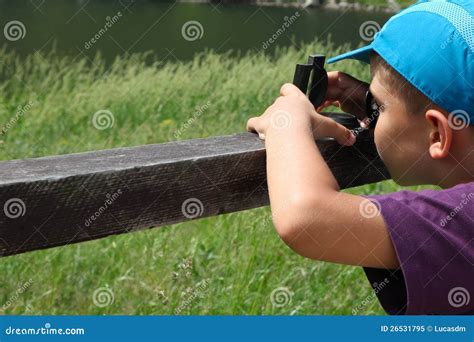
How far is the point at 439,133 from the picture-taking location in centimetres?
153

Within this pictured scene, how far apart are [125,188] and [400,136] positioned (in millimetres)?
529

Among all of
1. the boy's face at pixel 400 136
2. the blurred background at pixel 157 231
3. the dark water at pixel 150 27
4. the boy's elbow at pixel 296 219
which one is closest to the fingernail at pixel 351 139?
the boy's face at pixel 400 136

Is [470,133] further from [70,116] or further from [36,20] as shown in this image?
[36,20]

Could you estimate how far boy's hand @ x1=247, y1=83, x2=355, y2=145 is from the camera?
1.58 meters

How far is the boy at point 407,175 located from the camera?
141 centimetres

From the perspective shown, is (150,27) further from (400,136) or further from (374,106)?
(400,136)

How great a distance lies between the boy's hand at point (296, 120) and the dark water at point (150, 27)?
6187 millimetres

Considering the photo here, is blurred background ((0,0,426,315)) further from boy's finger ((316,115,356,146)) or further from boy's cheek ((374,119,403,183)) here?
boy's cheek ((374,119,403,183))

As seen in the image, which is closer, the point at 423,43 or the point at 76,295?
the point at 423,43

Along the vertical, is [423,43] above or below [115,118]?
above

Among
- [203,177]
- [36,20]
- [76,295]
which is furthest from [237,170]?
[36,20]

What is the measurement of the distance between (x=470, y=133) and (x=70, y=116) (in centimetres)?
353

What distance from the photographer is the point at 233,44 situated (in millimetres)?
10266

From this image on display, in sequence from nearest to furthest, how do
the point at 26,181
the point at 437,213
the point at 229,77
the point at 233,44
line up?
the point at 26,181 → the point at 437,213 → the point at 229,77 → the point at 233,44
